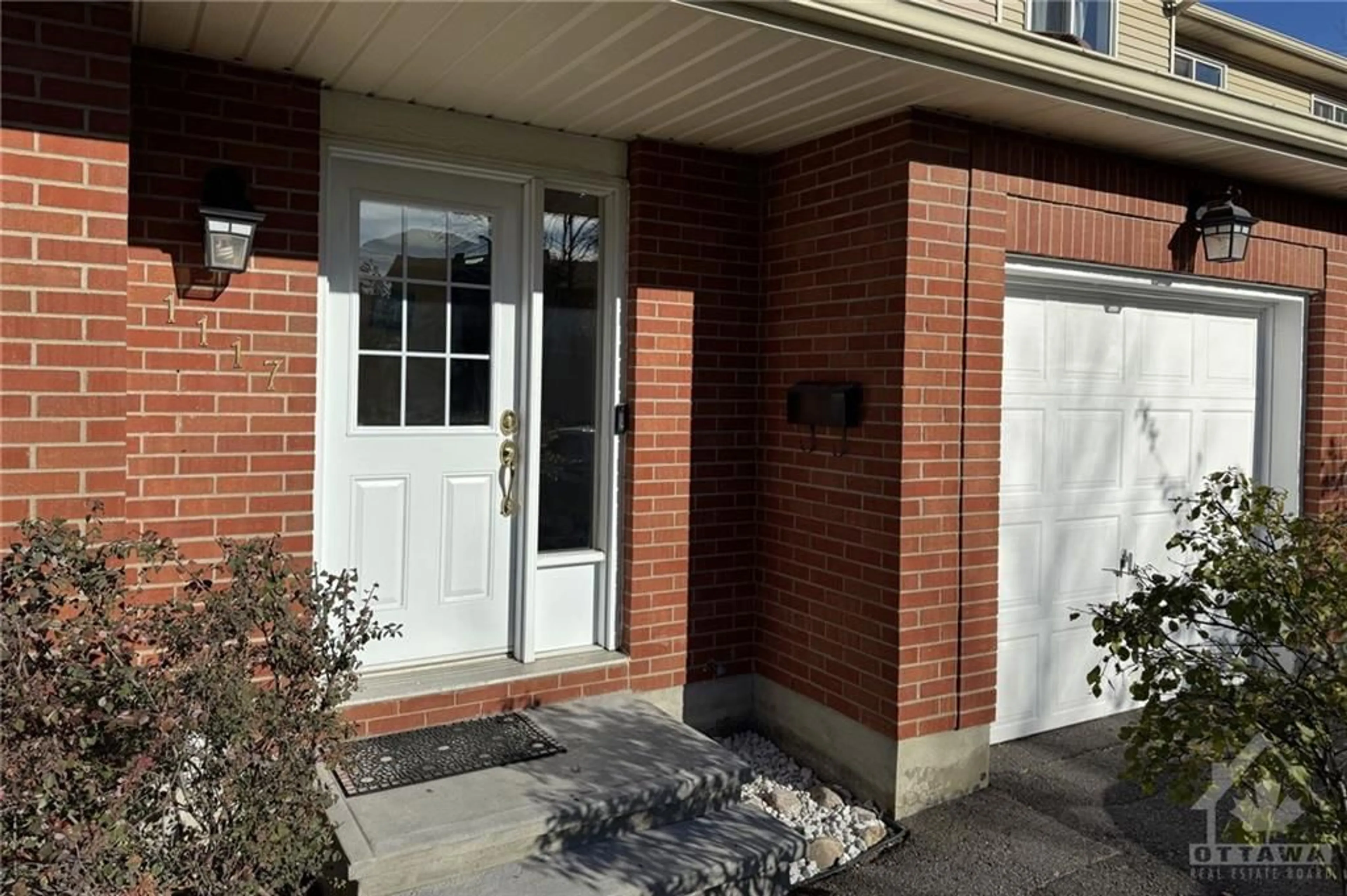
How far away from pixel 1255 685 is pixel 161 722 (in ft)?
8.97

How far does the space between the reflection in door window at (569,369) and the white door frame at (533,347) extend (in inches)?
1.8

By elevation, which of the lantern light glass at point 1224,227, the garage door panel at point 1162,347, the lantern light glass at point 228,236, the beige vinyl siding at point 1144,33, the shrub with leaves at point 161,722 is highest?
the beige vinyl siding at point 1144,33

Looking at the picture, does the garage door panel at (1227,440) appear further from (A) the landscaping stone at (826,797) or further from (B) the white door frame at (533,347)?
(B) the white door frame at (533,347)

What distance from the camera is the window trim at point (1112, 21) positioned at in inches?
303

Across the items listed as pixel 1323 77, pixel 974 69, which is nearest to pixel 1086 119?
pixel 974 69

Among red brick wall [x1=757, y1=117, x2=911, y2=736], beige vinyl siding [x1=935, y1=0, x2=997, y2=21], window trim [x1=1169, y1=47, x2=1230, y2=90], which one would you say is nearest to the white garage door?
red brick wall [x1=757, y1=117, x2=911, y2=736]

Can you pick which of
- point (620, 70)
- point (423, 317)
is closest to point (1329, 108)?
point (620, 70)

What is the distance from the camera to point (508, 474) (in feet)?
14.3

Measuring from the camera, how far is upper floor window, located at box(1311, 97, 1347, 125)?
1222cm

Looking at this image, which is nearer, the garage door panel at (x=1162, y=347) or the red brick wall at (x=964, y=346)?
the red brick wall at (x=964, y=346)

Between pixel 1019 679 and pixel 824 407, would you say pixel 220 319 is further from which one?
pixel 1019 679

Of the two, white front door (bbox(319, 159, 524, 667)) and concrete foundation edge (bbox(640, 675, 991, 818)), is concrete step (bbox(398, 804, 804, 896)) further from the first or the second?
white front door (bbox(319, 159, 524, 667))

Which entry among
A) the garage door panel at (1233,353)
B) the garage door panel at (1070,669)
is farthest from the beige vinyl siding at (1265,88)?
the garage door panel at (1070,669)

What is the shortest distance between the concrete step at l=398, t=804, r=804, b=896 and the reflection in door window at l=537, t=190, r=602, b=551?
156 cm
